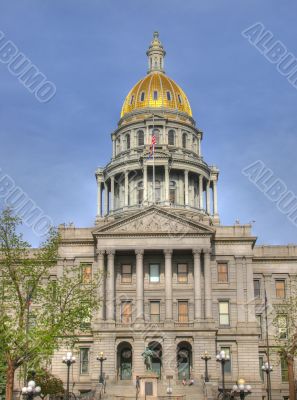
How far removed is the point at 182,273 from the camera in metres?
69.1

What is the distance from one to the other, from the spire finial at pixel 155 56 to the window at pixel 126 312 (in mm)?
43764

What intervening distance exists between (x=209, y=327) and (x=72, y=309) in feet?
76.8

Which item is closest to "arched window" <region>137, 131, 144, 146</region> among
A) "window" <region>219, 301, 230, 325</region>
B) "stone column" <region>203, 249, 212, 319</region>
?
"stone column" <region>203, 249, 212, 319</region>

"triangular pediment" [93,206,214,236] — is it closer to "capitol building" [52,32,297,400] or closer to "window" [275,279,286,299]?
"capitol building" [52,32,297,400]

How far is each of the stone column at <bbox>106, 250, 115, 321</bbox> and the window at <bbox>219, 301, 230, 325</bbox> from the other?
34.7 feet

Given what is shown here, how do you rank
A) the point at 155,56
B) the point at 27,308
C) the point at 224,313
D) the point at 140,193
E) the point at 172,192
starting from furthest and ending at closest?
1. the point at 155,56
2. the point at 140,193
3. the point at 172,192
4. the point at 224,313
5. the point at 27,308

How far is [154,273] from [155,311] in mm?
3787

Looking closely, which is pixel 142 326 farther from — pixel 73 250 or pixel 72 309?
pixel 72 309

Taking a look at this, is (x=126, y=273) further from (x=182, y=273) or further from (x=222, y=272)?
(x=222, y=272)

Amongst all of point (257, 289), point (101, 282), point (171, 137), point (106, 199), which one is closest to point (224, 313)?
point (257, 289)

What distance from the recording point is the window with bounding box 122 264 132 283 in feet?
226

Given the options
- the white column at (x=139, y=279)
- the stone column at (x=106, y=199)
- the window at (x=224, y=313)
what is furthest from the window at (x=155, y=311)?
the stone column at (x=106, y=199)

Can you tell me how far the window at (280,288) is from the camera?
244 feet

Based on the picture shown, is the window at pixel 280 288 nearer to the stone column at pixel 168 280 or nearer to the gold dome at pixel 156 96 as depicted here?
the stone column at pixel 168 280
